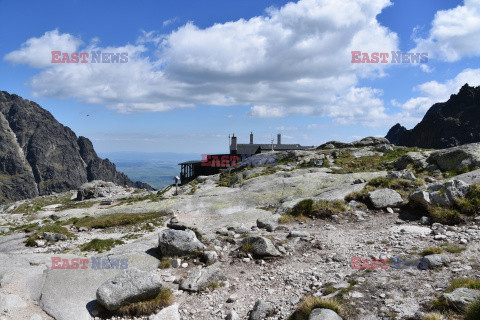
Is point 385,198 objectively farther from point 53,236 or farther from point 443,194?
point 53,236

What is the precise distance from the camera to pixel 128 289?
8625 mm

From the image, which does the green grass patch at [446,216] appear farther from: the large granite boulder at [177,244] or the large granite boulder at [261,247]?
the large granite boulder at [177,244]

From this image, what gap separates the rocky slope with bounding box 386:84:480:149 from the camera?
158m

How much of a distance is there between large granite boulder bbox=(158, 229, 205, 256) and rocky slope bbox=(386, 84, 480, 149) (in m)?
187

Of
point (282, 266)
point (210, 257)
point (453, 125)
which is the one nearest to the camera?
point (282, 266)

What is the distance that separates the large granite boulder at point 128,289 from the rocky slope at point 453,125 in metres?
191

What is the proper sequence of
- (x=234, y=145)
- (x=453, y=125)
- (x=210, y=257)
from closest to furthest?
(x=210, y=257), (x=234, y=145), (x=453, y=125)

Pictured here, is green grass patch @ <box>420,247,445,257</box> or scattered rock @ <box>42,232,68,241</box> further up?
green grass patch @ <box>420,247,445,257</box>

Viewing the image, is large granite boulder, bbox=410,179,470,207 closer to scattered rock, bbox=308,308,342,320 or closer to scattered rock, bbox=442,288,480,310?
scattered rock, bbox=442,288,480,310

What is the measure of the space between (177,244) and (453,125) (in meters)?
206

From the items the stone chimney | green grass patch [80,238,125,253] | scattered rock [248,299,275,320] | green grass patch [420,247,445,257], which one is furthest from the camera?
the stone chimney

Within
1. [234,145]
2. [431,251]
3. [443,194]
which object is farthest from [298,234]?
[234,145]

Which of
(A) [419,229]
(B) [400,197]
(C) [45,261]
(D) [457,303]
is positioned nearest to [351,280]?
(D) [457,303]

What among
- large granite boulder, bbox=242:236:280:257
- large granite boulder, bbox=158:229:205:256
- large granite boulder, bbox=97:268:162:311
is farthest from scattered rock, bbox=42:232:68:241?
large granite boulder, bbox=242:236:280:257
